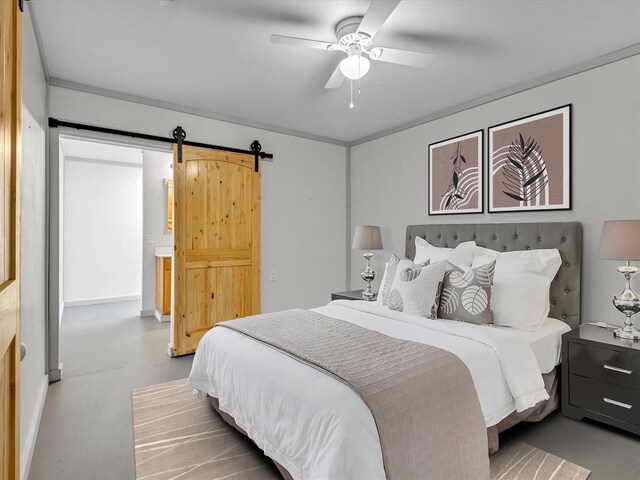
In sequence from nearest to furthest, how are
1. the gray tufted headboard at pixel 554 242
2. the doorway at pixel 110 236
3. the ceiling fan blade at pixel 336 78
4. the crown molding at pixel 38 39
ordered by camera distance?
the crown molding at pixel 38 39 → the ceiling fan blade at pixel 336 78 → the gray tufted headboard at pixel 554 242 → the doorway at pixel 110 236

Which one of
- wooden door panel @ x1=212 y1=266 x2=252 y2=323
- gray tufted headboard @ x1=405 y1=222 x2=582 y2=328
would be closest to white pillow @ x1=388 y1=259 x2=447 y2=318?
gray tufted headboard @ x1=405 y1=222 x2=582 y2=328

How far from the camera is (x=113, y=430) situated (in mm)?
2371

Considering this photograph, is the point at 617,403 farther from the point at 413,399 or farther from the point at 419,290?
the point at 413,399

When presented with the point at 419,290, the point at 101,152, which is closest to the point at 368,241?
the point at 419,290

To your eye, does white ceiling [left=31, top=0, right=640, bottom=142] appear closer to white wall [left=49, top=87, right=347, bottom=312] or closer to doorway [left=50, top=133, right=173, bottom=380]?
white wall [left=49, top=87, right=347, bottom=312]

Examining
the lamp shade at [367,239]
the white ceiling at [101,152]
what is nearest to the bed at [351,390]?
the lamp shade at [367,239]

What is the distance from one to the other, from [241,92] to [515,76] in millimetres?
2337

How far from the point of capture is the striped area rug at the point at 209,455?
191 centimetres

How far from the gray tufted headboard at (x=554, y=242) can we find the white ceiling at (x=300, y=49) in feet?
4.01

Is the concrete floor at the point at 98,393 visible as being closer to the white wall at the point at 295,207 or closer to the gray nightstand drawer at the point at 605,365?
the white wall at the point at 295,207

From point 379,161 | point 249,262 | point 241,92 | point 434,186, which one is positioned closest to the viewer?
point 241,92

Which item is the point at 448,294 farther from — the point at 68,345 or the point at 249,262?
the point at 68,345

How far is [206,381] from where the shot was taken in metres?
2.47

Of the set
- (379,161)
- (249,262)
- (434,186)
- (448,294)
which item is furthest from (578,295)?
(249,262)
